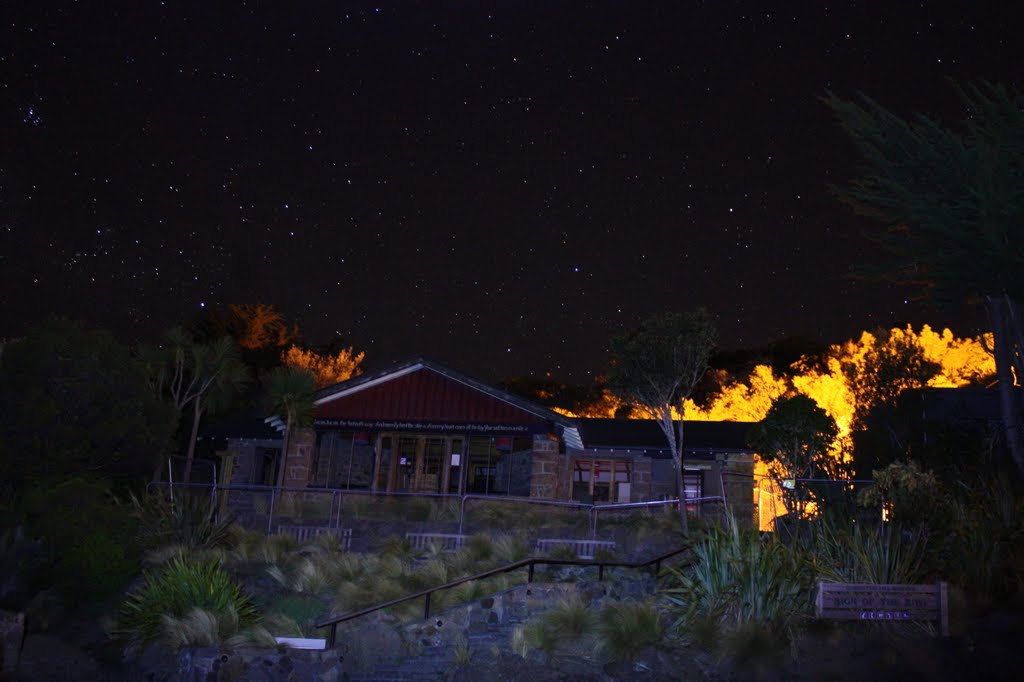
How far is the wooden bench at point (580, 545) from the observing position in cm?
1711

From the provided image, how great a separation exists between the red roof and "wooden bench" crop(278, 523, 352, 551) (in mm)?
7994

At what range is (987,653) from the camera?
9891mm

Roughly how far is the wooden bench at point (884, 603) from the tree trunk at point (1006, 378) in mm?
5065

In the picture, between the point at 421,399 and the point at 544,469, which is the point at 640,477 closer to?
the point at 544,469

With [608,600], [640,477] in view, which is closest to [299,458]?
[640,477]

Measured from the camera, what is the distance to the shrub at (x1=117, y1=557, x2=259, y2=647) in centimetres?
1256

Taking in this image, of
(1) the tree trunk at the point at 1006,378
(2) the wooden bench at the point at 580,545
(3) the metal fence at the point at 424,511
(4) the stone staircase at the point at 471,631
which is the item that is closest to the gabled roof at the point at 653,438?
(3) the metal fence at the point at 424,511

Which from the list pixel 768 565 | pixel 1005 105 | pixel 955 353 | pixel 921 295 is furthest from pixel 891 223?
pixel 955 353

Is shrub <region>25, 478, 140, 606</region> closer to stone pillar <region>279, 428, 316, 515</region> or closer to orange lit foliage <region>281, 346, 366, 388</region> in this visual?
stone pillar <region>279, 428, 316, 515</region>

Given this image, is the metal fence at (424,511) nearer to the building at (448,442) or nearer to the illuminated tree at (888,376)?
the building at (448,442)

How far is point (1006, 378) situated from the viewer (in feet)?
50.0

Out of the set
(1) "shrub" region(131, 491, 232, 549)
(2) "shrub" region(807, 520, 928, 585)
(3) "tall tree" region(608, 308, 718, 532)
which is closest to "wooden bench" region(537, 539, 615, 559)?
(3) "tall tree" region(608, 308, 718, 532)

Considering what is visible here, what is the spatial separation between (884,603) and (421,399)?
748 inches

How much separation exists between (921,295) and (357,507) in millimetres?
14307
